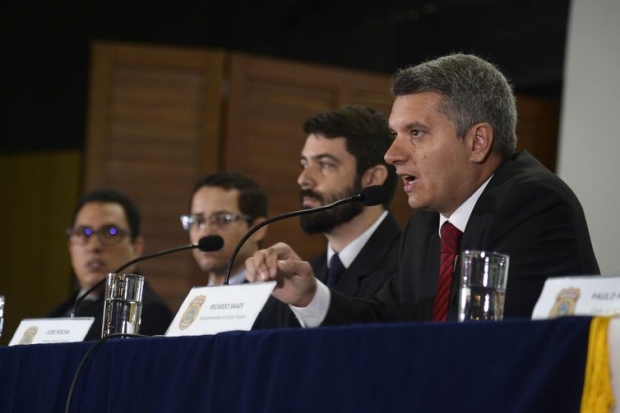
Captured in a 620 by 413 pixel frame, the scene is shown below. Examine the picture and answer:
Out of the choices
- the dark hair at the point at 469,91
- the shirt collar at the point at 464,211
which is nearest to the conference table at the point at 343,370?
the shirt collar at the point at 464,211

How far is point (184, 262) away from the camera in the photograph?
5488 millimetres

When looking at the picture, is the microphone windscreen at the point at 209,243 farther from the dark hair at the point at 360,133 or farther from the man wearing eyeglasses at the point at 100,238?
the man wearing eyeglasses at the point at 100,238

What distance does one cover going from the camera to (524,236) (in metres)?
2.17

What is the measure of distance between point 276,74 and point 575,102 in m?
1.77

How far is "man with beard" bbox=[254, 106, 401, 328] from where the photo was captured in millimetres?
3133

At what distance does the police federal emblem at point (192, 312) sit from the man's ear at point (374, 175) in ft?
4.91

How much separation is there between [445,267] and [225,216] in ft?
5.68

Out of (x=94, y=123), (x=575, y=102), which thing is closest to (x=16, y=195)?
(x=94, y=123)

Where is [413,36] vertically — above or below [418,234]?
above

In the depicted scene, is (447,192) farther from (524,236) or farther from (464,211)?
(524,236)

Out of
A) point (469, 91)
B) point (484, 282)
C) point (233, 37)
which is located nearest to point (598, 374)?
point (484, 282)

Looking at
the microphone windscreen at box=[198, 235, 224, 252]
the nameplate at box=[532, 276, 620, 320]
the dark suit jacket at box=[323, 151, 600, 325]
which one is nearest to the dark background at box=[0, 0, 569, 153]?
the microphone windscreen at box=[198, 235, 224, 252]

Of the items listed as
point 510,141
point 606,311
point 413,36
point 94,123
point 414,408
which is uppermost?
point 413,36

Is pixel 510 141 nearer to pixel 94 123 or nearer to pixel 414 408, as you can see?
pixel 414 408
